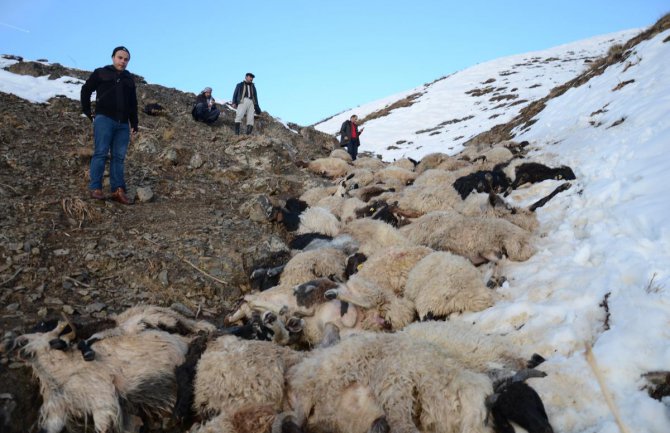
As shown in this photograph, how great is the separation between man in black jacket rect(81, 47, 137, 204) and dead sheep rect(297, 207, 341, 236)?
3.00m

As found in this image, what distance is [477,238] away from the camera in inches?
213

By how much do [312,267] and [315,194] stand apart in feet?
13.9

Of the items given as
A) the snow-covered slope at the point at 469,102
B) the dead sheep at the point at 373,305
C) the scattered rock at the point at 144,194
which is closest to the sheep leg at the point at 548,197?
the dead sheep at the point at 373,305

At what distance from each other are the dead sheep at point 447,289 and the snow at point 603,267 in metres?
0.15

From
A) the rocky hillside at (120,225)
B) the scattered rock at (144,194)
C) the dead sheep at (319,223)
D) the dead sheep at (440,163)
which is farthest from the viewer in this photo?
the dead sheep at (440,163)

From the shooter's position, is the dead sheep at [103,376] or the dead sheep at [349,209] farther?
the dead sheep at [349,209]

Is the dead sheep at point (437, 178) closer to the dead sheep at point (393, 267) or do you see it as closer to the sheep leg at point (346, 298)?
the dead sheep at point (393, 267)

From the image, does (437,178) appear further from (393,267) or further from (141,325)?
(141,325)

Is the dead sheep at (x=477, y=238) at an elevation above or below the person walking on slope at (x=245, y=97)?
below

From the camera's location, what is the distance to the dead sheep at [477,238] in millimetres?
5141

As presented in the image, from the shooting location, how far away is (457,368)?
307cm

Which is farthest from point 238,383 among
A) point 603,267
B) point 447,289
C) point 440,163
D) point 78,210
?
point 440,163

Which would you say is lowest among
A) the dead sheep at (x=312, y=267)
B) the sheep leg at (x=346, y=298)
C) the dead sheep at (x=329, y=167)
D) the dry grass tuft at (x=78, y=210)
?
the sheep leg at (x=346, y=298)

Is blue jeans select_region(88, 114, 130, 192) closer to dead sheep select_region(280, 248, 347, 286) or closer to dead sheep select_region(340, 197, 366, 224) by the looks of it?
dead sheep select_region(280, 248, 347, 286)
